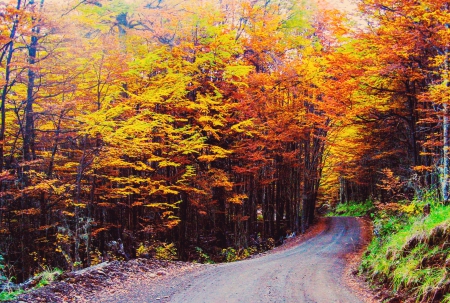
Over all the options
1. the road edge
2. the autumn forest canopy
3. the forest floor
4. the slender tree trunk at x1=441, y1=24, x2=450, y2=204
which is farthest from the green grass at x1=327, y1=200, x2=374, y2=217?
the slender tree trunk at x1=441, y1=24, x2=450, y2=204

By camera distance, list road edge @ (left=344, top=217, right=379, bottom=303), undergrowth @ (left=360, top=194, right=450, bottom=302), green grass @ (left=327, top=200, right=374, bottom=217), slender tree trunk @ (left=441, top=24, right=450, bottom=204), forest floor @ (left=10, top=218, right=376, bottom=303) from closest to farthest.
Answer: undergrowth @ (left=360, top=194, right=450, bottom=302)
forest floor @ (left=10, top=218, right=376, bottom=303)
road edge @ (left=344, top=217, right=379, bottom=303)
slender tree trunk @ (left=441, top=24, right=450, bottom=204)
green grass @ (left=327, top=200, right=374, bottom=217)

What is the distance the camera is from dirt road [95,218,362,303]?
777cm

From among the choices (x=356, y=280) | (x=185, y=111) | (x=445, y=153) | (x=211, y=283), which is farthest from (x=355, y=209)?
(x=211, y=283)

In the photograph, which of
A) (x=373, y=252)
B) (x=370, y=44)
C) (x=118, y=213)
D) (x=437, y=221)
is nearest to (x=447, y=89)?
(x=437, y=221)

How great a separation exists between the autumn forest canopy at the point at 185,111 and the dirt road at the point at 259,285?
3.96m

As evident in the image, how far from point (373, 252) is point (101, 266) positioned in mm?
8668

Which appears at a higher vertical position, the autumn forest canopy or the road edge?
the autumn forest canopy

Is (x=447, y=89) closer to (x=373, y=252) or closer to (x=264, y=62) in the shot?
(x=373, y=252)

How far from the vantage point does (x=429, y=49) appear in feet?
39.8

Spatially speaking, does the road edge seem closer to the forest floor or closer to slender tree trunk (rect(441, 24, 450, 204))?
the forest floor

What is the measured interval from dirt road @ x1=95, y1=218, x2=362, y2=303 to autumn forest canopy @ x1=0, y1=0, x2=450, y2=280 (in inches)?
156

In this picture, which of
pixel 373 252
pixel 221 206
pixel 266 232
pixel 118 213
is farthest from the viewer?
pixel 266 232

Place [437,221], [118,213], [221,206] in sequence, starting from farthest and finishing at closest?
[221,206], [118,213], [437,221]

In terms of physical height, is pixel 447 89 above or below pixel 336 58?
below
